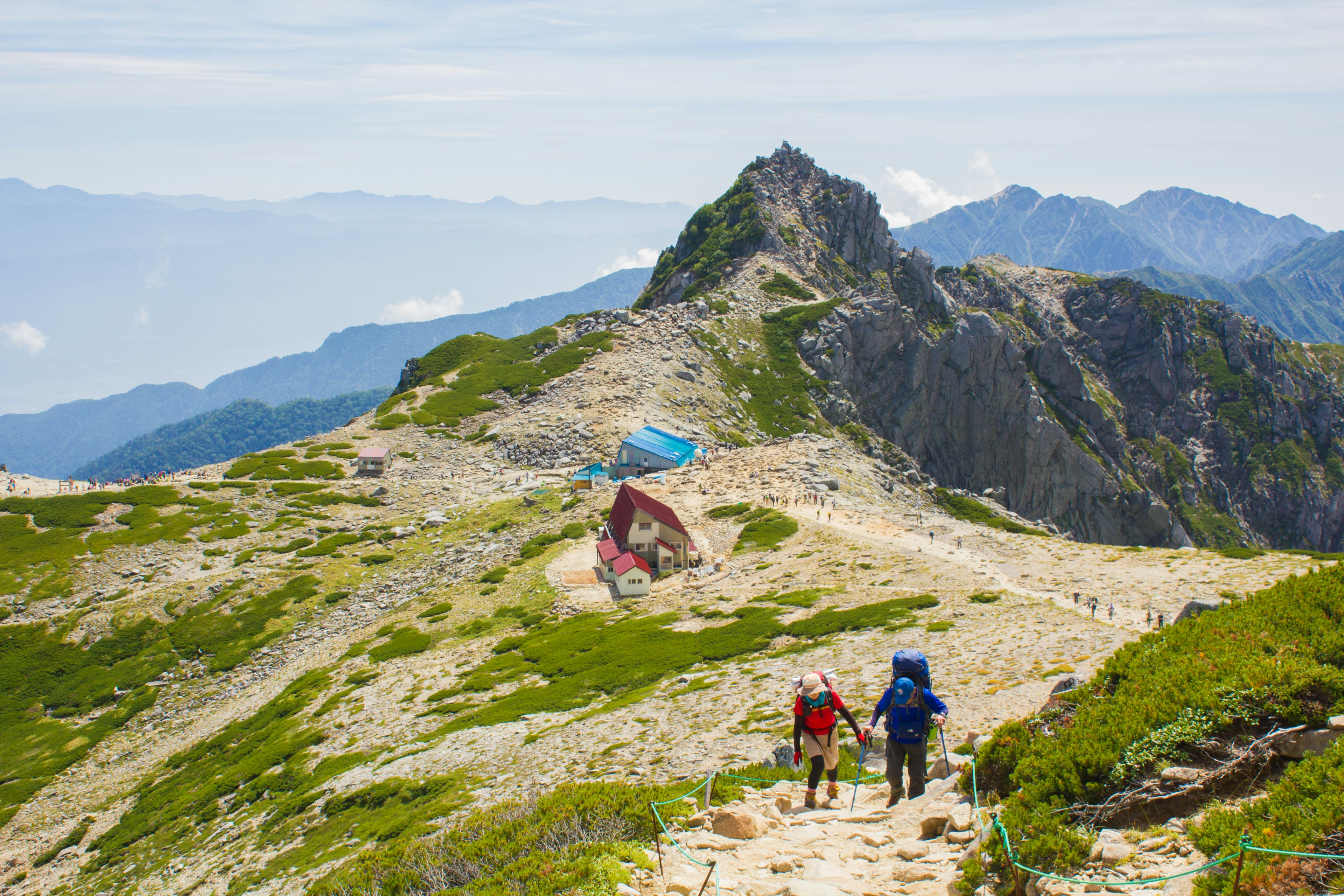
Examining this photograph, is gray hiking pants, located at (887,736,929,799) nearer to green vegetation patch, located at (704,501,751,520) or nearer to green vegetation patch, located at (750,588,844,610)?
green vegetation patch, located at (750,588,844,610)

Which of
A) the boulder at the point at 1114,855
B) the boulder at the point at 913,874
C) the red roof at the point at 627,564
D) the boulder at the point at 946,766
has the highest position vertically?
the boulder at the point at 1114,855

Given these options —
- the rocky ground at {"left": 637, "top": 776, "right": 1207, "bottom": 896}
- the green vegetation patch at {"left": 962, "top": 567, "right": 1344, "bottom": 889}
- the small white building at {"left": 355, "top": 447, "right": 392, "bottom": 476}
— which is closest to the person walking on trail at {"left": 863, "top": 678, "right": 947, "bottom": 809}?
the rocky ground at {"left": 637, "top": 776, "right": 1207, "bottom": 896}

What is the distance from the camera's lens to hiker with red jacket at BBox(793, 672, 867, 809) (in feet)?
49.0

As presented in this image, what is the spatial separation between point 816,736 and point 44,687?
197ft

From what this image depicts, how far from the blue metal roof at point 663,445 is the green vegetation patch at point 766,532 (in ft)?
72.3

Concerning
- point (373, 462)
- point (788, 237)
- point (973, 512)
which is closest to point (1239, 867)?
point (973, 512)

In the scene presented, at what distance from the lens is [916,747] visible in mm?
14594

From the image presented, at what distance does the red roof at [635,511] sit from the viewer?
53.3 meters

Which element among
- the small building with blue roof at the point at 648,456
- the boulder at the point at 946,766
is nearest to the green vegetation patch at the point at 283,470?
the small building with blue roof at the point at 648,456

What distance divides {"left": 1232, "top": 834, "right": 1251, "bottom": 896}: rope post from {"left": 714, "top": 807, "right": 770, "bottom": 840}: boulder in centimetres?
775

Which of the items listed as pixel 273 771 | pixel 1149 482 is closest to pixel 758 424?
pixel 273 771

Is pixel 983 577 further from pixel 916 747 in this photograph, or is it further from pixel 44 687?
pixel 44 687

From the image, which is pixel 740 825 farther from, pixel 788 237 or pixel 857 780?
pixel 788 237

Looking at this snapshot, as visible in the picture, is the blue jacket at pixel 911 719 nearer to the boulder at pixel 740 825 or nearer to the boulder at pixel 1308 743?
the boulder at pixel 740 825
